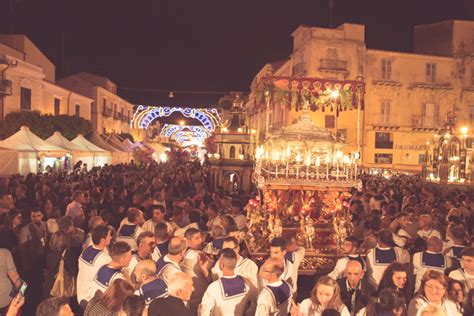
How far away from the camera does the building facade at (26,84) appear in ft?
84.2

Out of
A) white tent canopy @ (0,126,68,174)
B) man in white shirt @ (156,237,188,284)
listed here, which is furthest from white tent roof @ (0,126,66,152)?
man in white shirt @ (156,237,188,284)

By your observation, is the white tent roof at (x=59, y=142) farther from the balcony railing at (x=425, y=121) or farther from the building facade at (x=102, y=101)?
the balcony railing at (x=425, y=121)

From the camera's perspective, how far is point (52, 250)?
6.40m

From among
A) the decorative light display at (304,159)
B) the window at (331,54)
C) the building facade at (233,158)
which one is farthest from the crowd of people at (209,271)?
the window at (331,54)

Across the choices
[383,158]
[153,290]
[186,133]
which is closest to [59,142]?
[153,290]

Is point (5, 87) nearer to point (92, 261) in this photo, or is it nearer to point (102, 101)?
point (102, 101)

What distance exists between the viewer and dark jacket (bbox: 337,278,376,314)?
17.6 feet

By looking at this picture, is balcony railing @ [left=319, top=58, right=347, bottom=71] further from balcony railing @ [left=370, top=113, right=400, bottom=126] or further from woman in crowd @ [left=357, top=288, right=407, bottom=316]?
woman in crowd @ [left=357, top=288, right=407, bottom=316]

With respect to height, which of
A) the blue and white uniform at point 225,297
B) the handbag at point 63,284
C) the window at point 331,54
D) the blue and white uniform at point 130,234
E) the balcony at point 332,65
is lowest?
the handbag at point 63,284

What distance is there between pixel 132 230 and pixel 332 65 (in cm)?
2842

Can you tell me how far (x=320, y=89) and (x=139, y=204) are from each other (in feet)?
16.3

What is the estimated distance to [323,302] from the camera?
4312mm

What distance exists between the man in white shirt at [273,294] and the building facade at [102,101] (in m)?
41.6

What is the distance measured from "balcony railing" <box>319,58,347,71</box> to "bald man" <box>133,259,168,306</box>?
1190 inches
